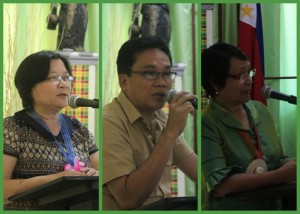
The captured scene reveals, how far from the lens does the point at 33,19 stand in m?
1.98

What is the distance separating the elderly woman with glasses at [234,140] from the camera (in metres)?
1.86

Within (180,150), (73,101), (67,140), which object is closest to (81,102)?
(73,101)

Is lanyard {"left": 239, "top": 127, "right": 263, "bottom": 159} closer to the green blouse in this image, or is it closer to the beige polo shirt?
the green blouse

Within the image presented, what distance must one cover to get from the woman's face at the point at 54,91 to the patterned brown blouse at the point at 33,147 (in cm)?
6

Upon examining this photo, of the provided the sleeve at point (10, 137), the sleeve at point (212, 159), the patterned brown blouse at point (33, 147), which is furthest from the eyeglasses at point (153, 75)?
the sleeve at point (10, 137)

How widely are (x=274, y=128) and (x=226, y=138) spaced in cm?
20

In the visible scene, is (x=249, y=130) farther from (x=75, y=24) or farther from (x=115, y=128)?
(x=75, y=24)

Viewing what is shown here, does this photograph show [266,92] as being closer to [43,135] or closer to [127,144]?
[127,144]

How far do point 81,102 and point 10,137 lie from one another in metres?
0.31

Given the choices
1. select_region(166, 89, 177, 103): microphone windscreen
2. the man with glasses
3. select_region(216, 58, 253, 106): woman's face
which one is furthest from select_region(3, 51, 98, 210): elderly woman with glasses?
select_region(216, 58, 253, 106): woman's face

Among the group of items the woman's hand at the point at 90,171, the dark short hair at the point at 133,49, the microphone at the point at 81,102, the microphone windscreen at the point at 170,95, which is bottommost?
the woman's hand at the point at 90,171

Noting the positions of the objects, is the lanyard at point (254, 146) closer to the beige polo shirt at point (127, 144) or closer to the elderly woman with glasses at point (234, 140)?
the elderly woman with glasses at point (234, 140)

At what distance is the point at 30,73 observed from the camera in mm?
1938

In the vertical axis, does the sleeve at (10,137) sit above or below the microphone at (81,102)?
below
